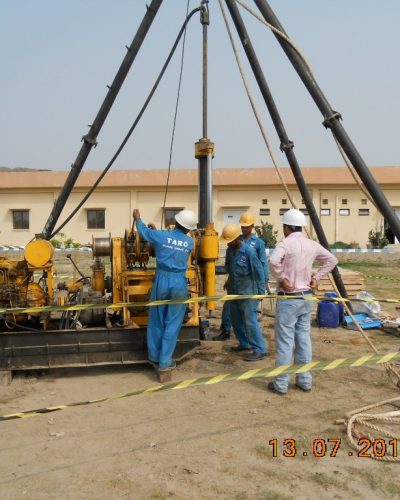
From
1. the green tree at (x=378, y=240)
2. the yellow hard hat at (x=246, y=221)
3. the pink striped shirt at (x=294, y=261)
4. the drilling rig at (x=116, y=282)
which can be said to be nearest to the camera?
the pink striped shirt at (x=294, y=261)

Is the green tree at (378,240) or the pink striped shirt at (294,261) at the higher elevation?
the pink striped shirt at (294,261)

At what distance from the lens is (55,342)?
521 cm

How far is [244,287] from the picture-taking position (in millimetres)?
6289

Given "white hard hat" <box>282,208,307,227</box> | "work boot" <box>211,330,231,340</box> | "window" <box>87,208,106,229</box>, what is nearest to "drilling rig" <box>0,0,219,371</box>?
"work boot" <box>211,330,231,340</box>

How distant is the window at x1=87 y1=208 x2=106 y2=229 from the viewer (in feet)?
82.5

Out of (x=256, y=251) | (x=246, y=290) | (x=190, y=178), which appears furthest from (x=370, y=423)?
(x=190, y=178)

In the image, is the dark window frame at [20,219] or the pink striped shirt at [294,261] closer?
the pink striped shirt at [294,261]

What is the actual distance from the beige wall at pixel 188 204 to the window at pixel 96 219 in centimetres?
22

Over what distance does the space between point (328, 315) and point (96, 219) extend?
760 inches

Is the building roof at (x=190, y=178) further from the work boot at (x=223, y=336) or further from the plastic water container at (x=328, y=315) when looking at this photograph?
the work boot at (x=223, y=336)

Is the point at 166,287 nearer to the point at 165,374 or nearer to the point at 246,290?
the point at 165,374

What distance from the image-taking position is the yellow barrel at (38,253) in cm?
531

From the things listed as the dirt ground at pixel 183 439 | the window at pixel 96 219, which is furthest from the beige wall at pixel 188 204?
the dirt ground at pixel 183 439

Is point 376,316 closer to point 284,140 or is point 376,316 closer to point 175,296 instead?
point 284,140
